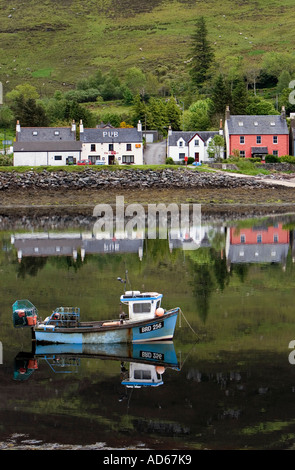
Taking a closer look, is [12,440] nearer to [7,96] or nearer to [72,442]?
[72,442]

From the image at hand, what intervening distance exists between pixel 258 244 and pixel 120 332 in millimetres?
23338

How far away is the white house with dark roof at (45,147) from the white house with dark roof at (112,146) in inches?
66.0

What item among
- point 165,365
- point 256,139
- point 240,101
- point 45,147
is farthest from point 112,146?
point 165,365

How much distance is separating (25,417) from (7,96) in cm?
15865

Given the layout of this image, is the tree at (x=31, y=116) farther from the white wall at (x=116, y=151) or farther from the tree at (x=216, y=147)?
the tree at (x=216, y=147)

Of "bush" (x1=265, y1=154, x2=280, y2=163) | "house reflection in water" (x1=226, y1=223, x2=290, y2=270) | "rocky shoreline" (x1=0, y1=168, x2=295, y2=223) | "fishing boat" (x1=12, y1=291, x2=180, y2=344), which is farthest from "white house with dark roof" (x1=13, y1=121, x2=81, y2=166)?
"fishing boat" (x1=12, y1=291, x2=180, y2=344)

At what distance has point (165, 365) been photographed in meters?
24.3

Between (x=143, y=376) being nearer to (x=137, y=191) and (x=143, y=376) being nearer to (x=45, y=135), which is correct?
(x=137, y=191)

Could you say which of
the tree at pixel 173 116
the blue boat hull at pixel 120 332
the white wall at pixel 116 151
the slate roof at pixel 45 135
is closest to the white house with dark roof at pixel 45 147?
the slate roof at pixel 45 135

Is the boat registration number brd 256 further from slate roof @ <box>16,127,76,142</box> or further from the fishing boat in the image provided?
slate roof @ <box>16,127,76,142</box>

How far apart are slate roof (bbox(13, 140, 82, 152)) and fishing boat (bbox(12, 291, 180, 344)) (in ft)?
224

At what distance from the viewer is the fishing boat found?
26.4m

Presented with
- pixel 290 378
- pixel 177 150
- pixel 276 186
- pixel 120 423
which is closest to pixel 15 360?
pixel 120 423

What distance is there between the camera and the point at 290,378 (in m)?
22.5
